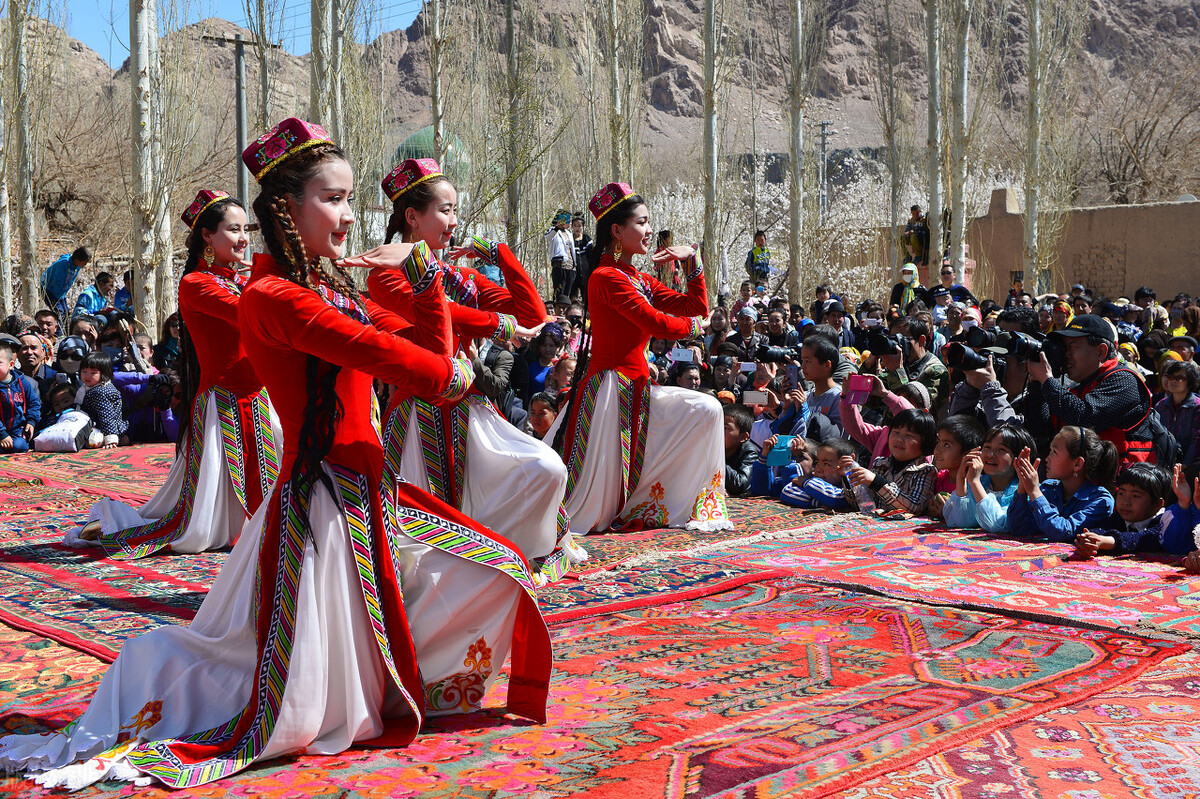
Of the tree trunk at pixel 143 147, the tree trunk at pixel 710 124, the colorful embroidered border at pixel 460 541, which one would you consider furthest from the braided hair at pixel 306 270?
the tree trunk at pixel 710 124

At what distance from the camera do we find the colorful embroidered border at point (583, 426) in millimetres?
6262

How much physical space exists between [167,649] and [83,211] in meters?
28.1

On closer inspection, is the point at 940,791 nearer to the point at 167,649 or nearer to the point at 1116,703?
the point at 1116,703

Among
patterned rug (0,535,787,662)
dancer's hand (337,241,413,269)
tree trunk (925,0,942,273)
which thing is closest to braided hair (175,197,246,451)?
patterned rug (0,535,787,662)

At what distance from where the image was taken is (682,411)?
250 inches

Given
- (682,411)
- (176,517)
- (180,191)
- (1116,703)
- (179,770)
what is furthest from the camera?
(180,191)

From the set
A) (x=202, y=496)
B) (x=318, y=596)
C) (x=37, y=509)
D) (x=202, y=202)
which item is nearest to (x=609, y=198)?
(x=202, y=202)

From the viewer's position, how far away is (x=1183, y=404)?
265 inches

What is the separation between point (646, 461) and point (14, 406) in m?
6.71

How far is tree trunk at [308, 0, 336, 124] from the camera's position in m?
16.2

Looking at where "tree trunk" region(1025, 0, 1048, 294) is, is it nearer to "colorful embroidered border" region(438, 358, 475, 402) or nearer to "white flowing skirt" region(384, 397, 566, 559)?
"white flowing skirt" region(384, 397, 566, 559)

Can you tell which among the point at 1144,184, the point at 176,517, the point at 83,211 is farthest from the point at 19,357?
the point at 1144,184

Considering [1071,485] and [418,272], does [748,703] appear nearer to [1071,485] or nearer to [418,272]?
[418,272]

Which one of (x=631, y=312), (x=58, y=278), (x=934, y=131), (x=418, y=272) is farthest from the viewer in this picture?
(x=934, y=131)
